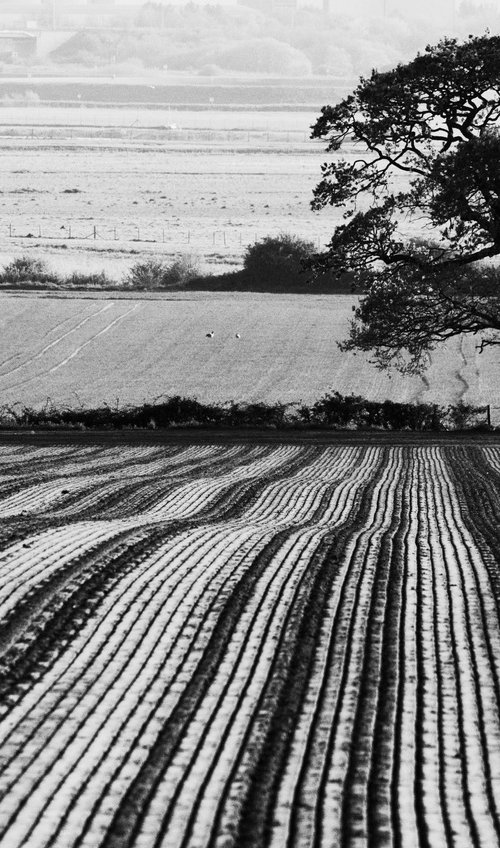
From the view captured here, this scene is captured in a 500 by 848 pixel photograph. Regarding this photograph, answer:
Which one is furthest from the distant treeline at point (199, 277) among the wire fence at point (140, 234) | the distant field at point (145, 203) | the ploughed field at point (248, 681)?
the ploughed field at point (248, 681)

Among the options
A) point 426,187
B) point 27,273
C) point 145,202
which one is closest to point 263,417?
point 426,187

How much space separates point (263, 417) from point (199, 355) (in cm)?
1735

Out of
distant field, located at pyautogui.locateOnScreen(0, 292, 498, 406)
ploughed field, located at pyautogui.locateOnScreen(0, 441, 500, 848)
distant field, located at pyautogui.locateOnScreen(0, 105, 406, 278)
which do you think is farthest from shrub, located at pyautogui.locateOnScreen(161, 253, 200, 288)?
ploughed field, located at pyautogui.locateOnScreen(0, 441, 500, 848)

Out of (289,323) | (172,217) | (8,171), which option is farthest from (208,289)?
(8,171)

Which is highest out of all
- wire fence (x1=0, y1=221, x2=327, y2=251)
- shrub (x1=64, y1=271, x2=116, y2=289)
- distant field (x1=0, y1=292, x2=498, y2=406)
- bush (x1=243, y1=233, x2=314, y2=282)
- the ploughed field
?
wire fence (x1=0, y1=221, x2=327, y2=251)

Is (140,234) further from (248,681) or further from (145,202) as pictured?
(248,681)

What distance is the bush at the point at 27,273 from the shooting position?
7325cm

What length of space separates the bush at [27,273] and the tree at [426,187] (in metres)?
46.6

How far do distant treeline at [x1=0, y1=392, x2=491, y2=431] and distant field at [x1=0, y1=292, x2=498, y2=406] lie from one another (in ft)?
17.6

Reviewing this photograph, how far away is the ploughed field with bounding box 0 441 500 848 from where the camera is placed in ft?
24.5

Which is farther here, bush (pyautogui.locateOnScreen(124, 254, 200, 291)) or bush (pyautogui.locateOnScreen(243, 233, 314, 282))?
bush (pyautogui.locateOnScreen(243, 233, 314, 282))

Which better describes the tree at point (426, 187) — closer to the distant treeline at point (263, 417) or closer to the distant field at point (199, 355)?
the distant treeline at point (263, 417)

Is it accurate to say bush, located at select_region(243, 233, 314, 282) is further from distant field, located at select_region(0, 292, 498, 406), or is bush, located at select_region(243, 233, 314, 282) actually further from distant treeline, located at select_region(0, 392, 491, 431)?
distant treeline, located at select_region(0, 392, 491, 431)

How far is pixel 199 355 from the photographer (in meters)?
51.4
